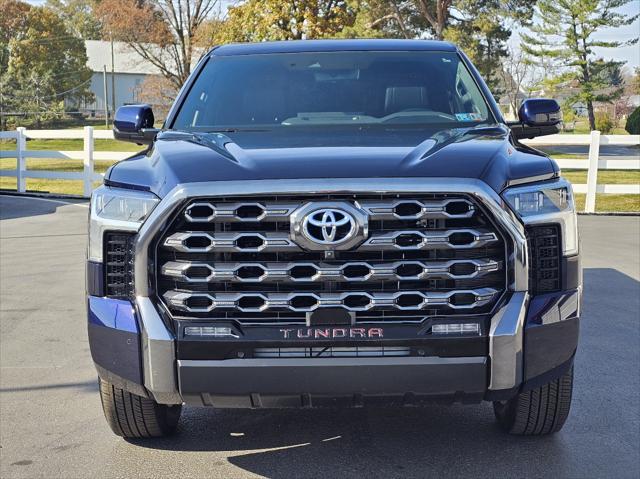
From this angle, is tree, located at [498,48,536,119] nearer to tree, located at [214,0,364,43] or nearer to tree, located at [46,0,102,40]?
tree, located at [214,0,364,43]

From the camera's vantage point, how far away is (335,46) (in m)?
5.72

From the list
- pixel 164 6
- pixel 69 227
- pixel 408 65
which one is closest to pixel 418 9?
pixel 164 6

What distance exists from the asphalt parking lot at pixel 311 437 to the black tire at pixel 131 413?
0.09m

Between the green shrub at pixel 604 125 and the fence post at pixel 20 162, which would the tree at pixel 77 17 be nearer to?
the green shrub at pixel 604 125

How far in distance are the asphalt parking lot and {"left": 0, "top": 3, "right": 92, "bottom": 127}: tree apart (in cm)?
6492

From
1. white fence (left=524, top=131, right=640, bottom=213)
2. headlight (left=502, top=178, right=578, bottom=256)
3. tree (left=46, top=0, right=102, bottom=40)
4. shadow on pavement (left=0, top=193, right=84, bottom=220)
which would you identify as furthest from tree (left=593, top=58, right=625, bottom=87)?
tree (left=46, top=0, right=102, bottom=40)

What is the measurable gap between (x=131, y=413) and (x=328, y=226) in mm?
1398

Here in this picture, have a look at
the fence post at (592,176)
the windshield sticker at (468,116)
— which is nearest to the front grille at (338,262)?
the windshield sticker at (468,116)

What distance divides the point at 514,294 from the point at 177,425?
1.88m

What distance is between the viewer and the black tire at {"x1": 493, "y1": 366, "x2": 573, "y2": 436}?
4.21 meters

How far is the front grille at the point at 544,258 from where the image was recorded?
371 centimetres

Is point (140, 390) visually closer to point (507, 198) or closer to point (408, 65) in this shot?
point (507, 198)

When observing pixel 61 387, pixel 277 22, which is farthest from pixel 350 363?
pixel 277 22

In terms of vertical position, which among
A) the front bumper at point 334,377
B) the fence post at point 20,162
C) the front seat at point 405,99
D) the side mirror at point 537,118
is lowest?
the fence post at point 20,162
